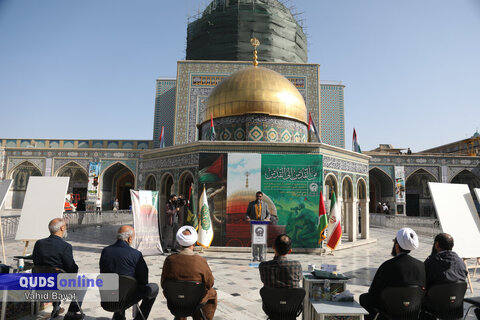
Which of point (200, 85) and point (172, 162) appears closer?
point (172, 162)

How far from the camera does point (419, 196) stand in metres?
21.2

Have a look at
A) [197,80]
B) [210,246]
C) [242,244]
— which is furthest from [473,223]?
[197,80]

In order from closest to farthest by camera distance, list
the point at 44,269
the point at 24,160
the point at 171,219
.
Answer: the point at 44,269 < the point at 171,219 < the point at 24,160

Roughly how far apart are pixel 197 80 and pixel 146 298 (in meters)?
16.8

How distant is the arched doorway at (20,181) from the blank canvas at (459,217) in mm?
23598

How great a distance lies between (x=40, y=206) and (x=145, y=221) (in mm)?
1918

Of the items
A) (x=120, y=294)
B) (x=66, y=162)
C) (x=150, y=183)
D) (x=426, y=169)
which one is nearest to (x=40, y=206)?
(x=120, y=294)

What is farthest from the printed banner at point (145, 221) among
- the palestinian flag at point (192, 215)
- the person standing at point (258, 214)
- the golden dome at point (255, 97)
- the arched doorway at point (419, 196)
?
the arched doorway at point (419, 196)

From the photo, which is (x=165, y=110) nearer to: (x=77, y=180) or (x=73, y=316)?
(x=77, y=180)

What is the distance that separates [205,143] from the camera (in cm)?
734

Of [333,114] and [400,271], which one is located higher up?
[333,114]

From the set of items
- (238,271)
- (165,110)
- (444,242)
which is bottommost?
(238,271)

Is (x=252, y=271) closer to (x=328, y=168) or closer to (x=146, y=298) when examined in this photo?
(x=146, y=298)

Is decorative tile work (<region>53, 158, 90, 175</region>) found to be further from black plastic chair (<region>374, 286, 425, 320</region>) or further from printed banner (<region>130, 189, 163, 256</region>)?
black plastic chair (<region>374, 286, 425, 320</region>)
